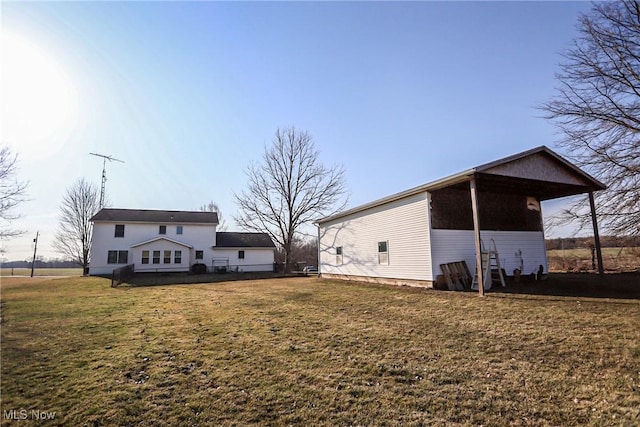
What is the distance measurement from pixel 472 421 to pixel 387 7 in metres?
11.0

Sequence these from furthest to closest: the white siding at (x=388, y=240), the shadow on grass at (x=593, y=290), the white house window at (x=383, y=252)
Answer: the white house window at (x=383, y=252) → the white siding at (x=388, y=240) → the shadow on grass at (x=593, y=290)

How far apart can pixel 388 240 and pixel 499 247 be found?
485 centimetres

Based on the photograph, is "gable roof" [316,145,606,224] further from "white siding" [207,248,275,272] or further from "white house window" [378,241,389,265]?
"white siding" [207,248,275,272]

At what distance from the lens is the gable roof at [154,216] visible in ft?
96.8

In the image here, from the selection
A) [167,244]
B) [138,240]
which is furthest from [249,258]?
[138,240]

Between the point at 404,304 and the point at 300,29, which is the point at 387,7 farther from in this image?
the point at 404,304

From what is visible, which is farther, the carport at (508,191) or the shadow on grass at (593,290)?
the carport at (508,191)

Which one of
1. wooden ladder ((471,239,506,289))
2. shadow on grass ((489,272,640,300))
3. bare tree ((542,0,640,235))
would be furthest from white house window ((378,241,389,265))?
bare tree ((542,0,640,235))

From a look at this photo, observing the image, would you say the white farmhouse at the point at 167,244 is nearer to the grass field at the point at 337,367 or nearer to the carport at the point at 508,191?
the grass field at the point at 337,367

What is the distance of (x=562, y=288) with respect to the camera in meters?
10.8

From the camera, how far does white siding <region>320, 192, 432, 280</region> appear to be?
482 inches

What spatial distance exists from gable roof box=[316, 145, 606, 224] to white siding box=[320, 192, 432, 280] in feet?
2.32

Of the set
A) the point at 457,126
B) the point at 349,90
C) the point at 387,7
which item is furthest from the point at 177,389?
the point at 457,126

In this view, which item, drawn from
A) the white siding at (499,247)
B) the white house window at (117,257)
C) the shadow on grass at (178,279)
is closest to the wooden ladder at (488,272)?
the white siding at (499,247)
